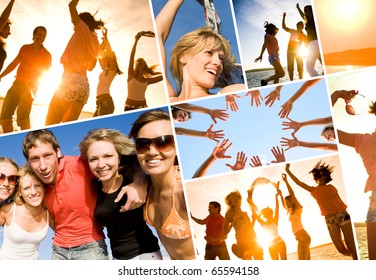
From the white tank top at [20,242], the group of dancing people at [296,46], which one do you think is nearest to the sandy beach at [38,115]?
the white tank top at [20,242]

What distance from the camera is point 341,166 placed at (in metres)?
2.79

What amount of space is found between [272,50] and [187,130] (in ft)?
2.00

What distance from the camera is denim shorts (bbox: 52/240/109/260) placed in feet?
10.7

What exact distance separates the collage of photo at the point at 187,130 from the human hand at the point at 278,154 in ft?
0.04

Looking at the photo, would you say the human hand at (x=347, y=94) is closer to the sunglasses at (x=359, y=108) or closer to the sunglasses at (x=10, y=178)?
the sunglasses at (x=359, y=108)

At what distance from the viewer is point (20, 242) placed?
11.2 ft

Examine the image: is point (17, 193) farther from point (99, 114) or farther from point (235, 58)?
point (235, 58)

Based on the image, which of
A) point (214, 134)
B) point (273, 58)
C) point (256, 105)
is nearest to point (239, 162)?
point (214, 134)

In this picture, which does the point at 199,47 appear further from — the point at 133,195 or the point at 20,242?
the point at 20,242

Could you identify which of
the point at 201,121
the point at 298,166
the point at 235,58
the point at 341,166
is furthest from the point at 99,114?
the point at 341,166

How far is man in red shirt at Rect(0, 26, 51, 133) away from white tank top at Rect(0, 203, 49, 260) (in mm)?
537

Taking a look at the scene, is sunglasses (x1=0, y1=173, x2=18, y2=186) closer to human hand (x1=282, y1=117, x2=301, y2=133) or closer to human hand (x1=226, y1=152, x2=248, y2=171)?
human hand (x1=226, y1=152, x2=248, y2=171)

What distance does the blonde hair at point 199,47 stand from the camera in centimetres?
292

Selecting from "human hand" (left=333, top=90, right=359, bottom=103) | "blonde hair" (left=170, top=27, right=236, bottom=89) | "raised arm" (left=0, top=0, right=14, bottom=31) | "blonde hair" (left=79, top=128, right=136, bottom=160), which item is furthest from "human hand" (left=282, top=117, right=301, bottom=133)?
"raised arm" (left=0, top=0, right=14, bottom=31)
